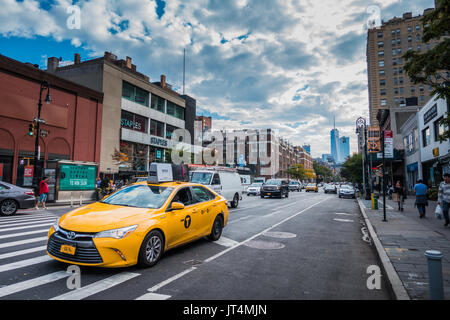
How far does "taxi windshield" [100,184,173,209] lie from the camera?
18.8 ft

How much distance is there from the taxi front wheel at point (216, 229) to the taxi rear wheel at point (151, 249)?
84.5 inches

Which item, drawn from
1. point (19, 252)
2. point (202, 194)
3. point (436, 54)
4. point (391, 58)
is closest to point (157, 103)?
point (202, 194)

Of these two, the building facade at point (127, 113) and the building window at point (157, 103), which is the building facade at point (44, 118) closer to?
the building facade at point (127, 113)

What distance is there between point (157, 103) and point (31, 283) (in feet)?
125

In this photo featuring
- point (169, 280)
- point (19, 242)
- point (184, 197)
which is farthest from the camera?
point (19, 242)

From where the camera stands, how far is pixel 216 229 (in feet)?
24.3

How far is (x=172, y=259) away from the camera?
18.4 feet

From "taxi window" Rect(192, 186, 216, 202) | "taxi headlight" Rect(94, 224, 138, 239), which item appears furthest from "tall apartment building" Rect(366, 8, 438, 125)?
"taxi headlight" Rect(94, 224, 138, 239)

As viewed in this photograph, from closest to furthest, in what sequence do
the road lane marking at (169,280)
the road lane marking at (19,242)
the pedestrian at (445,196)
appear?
the road lane marking at (169,280), the road lane marking at (19,242), the pedestrian at (445,196)

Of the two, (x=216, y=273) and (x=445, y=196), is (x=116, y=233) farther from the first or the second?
(x=445, y=196)

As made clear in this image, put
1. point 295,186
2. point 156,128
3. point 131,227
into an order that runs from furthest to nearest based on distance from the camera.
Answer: point 295,186, point 156,128, point 131,227

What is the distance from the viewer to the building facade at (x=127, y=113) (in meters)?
31.3

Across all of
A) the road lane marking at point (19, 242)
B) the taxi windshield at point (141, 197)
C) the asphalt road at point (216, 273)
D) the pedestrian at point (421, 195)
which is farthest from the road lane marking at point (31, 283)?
the pedestrian at point (421, 195)
